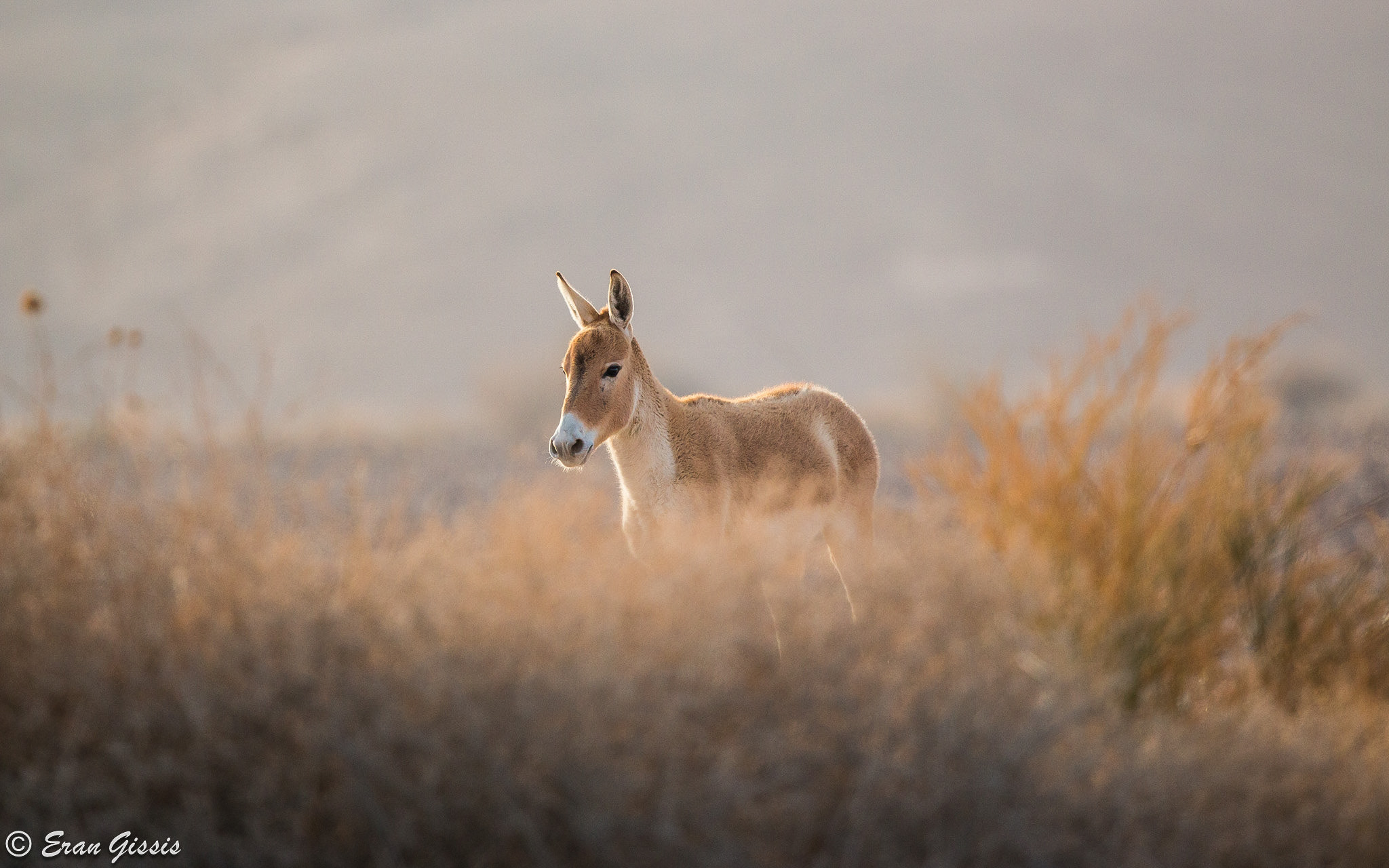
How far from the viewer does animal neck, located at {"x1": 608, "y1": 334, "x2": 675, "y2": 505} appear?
529 cm

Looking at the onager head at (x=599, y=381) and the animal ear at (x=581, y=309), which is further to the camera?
the animal ear at (x=581, y=309)

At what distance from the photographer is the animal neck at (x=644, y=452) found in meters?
5.29

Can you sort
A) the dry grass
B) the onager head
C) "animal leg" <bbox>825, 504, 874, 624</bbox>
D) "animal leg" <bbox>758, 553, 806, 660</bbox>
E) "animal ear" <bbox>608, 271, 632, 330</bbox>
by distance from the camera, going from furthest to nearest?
1. "animal ear" <bbox>608, 271, 632, 330</bbox>
2. the onager head
3. "animal leg" <bbox>825, 504, 874, 624</bbox>
4. "animal leg" <bbox>758, 553, 806, 660</bbox>
5. the dry grass

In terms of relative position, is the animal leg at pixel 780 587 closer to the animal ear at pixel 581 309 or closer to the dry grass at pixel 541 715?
the dry grass at pixel 541 715

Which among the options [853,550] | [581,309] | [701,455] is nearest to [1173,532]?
[853,550]

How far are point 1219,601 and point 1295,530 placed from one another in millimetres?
838

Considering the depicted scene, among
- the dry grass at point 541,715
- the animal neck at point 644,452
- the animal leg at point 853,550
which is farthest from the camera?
the animal neck at point 644,452

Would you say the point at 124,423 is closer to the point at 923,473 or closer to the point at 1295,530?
the point at 923,473

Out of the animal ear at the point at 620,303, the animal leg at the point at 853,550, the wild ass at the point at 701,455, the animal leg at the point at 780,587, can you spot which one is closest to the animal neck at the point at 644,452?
the wild ass at the point at 701,455

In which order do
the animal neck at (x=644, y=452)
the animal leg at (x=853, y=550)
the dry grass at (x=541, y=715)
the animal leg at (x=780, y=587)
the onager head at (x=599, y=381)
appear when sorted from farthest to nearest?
the animal neck at (x=644, y=452)
the onager head at (x=599, y=381)
the animal leg at (x=853, y=550)
the animal leg at (x=780, y=587)
the dry grass at (x=541, y=715)

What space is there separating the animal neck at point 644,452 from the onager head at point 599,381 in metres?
0.09

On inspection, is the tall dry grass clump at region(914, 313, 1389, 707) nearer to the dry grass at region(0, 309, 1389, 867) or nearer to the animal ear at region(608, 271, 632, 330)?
the dry grass at region(0, 309, 1389, 867)

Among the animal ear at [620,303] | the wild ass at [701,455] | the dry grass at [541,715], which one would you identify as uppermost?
the animal ear at [620,303]

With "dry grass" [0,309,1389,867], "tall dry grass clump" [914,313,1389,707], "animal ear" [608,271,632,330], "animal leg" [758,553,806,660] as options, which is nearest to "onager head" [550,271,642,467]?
"animal ear" [608,271,632,330]
